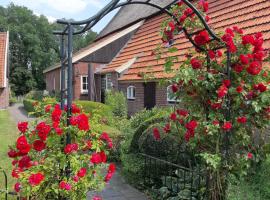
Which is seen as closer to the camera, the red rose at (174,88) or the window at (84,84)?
the red rose at (174,88)

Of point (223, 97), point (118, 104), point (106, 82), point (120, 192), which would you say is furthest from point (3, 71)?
point (223, 97)

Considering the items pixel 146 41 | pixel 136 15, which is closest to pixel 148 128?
pixel 146 41

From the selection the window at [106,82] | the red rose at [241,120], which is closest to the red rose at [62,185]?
the red rose at [241,120]

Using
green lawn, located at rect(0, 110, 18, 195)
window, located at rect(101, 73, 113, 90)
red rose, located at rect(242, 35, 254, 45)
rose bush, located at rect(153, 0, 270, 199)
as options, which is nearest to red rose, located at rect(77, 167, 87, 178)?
rose bush, located at rect(153, 0, 270, 199)

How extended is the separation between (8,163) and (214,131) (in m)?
5.94

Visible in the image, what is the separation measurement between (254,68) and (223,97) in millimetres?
547

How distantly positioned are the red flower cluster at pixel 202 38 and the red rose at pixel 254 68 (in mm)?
713

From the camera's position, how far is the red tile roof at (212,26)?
30.7ft

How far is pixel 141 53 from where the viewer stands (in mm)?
15039

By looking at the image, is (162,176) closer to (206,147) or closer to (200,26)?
(206,147)

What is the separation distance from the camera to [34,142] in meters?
3.77

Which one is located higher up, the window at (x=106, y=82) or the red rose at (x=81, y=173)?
the window at (x=106, y=82)

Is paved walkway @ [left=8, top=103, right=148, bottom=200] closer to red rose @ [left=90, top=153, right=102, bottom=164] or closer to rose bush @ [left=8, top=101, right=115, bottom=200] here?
rose bush @ [left=8, top=101, right=115, bottom=200]

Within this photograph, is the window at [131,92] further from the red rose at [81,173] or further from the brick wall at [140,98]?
the red rose at [81,173]
